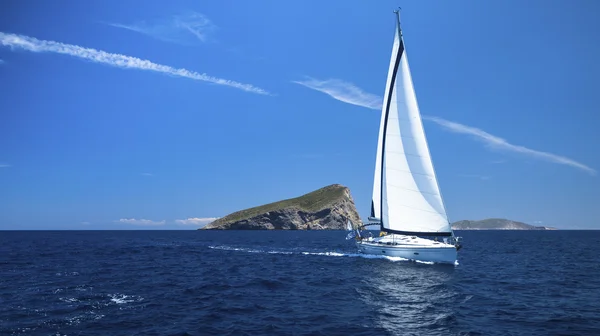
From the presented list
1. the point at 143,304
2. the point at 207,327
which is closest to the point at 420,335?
the point at 207,327

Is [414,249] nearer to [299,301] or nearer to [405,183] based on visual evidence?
[405,183]

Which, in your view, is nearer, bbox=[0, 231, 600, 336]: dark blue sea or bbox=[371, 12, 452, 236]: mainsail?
bbox=[0, 231, 600, 336]: dark blue sea

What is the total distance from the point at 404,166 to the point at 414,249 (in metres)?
8.68

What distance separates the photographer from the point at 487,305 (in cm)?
2006

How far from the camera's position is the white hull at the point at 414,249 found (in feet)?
117

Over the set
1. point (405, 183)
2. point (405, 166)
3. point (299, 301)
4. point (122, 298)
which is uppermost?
point (405, 166)

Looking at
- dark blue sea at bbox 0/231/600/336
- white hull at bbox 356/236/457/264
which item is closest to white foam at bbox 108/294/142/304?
dark blue sea at bbox 0/231/600/336

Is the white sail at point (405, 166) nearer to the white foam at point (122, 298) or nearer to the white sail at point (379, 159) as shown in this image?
the white sail at point (379, 159)

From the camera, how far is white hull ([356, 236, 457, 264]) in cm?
3556

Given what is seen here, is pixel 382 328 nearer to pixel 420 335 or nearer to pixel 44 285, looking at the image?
pixel 420 335

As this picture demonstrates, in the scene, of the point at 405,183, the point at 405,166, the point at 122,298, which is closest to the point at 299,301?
the point at 122,298

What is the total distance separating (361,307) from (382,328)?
12.5ft

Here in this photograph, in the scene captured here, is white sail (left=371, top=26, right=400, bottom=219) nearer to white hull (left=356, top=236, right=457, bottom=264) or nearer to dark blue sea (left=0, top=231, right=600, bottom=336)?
white hull (left=356, top=236, right=457, bottom=264)

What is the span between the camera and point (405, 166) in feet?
125
